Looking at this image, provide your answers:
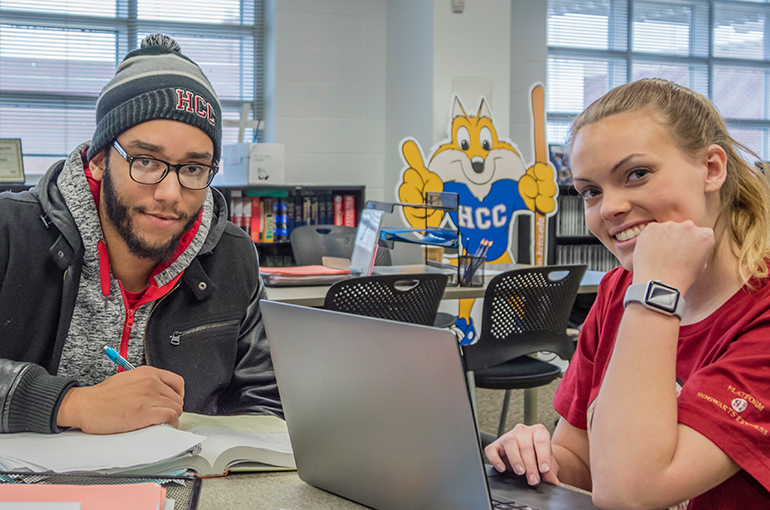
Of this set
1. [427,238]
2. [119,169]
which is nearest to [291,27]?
[427,238]

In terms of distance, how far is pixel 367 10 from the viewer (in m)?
5.44

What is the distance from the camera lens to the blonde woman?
0.79 meters

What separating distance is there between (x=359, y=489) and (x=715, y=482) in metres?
0.44

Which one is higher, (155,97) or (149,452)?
(155,97)

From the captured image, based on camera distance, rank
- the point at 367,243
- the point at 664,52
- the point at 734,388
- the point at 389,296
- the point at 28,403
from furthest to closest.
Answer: the point at 664,52, the point at 367,243, the point at 389,296, the point at 28,403, the point at 734,388

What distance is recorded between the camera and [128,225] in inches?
52.0

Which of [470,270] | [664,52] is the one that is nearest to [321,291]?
[470,270]

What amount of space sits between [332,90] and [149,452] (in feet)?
15.8

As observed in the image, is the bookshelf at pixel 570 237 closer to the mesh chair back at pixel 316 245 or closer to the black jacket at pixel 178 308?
the mesh chair back at pixel 316 245

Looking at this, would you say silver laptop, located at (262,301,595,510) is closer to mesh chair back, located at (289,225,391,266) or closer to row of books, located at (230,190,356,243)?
mesh chair back, located at (289,225,391,266)

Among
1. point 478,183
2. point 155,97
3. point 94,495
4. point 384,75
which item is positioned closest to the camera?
point 94,495

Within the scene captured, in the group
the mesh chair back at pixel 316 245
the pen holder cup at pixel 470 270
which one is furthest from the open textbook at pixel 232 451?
the mesh chair back at pixel 316 245

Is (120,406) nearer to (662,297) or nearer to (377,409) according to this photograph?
(377,409)

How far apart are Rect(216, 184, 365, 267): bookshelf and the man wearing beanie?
3.40 metres
